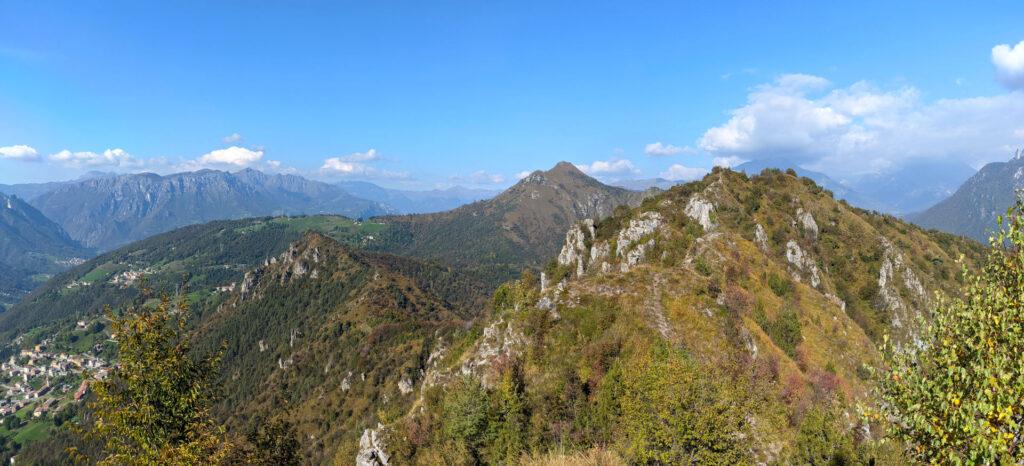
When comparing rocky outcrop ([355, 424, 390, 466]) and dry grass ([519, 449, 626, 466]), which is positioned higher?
dry grass ([519, 449, 626, 466])

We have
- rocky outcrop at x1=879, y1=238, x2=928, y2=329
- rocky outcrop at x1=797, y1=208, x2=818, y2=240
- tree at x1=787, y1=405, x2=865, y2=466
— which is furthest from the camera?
rocky outcrop at x1=797, y1=208, x2=818, y2=240

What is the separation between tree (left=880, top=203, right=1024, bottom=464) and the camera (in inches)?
551

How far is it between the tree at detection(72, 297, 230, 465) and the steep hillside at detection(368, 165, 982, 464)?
19.2 m

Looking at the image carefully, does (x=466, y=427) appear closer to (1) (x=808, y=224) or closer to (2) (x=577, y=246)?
(2) (x=577, y=246)

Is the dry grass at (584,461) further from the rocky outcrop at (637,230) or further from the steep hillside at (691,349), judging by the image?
the rocky outcrop at (637,230)

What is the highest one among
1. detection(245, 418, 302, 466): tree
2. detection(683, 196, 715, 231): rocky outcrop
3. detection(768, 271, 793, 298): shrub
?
detection(683, 196, 715, 231): rocky outcrop

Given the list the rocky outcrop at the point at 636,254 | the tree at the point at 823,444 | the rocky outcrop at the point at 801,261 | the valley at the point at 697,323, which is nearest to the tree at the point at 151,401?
the valley at the point at 697,323

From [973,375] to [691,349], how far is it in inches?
1409

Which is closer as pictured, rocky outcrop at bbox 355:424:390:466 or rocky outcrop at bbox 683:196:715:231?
rocky outcrop at bbox 355:424:390:466

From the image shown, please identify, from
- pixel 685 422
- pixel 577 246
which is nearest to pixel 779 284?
pixel 577 246

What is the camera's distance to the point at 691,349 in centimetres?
5019

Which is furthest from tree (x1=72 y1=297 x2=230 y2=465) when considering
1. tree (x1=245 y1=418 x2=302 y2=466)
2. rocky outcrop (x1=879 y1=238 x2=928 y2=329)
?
rocky outcrop (x1=879 y1=238 x2=928 y2=329)

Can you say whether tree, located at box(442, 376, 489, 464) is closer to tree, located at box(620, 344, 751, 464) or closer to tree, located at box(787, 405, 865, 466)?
tree, located at box(620, 344, 751, 464)

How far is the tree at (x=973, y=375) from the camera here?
14.0 metres
